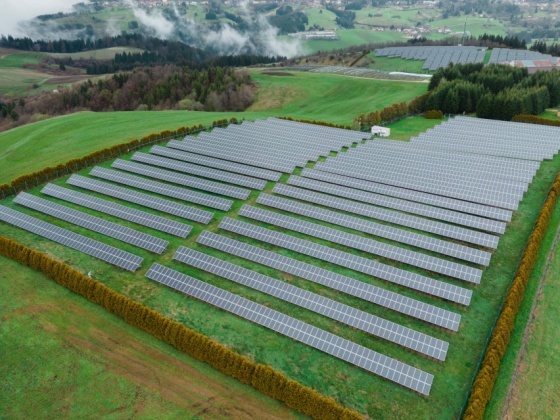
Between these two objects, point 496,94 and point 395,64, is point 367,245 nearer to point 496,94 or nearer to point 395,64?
point 496,94

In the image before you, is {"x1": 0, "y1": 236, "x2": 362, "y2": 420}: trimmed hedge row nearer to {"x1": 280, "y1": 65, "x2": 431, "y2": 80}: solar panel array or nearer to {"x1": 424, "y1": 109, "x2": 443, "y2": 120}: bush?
{"x1": 424, "y1": 109, "x2": 443, "y2": 120}: bush

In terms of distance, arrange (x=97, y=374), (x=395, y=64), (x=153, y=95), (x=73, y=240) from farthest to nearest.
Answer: (x=395, y=64) → (x=153, y=95) → (x=73, y=240) → (x=97, y=374)

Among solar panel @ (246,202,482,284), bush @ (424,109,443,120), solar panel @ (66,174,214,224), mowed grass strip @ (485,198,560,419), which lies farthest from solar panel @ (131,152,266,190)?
bush @ (424,109,443,120)

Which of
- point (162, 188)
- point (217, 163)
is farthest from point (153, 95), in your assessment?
point (162, 188)

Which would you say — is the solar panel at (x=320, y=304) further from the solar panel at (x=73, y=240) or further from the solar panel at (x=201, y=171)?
the solar panel at (x=201, y=171)

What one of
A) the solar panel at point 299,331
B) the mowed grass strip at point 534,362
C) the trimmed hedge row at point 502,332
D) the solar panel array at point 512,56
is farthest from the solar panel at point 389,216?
the solar panel array at point 512,56
